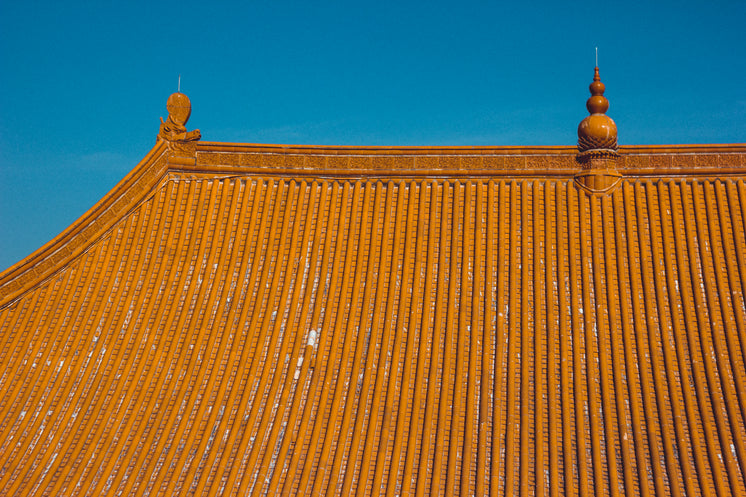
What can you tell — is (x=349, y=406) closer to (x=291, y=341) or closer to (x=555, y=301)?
(x=291, y=341)

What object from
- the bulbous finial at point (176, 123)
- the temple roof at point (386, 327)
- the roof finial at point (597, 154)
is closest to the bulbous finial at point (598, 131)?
the roof finial at point (597, 154)

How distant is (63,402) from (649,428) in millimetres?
7290

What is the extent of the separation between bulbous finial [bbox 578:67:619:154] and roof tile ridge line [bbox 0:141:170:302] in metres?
6.49

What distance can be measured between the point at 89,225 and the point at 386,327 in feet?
16.0

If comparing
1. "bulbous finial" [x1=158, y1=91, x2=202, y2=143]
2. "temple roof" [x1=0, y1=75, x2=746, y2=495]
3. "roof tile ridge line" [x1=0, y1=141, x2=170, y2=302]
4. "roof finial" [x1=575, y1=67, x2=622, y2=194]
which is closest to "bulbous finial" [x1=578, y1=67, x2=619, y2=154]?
"roof finial" [x1=575, y1=67, x2=622, y2=194]

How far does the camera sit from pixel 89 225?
1141 centimetres

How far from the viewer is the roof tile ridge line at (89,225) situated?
11.0m

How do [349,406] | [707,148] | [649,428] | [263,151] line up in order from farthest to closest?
[263,151], [707,148], [349,406], [649,428]

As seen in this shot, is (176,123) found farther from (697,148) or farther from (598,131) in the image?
(697,148)

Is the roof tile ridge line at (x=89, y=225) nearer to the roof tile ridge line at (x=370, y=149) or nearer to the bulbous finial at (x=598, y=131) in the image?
the roof tile ridge line at (x=370, y=149)

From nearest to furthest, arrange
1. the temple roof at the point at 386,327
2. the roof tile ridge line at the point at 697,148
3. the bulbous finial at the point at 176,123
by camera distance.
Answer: the temple roof at the point at 386,327 < the roof tile ridge line at the point at 697,148 < the bulbous finial at the point at 176,123

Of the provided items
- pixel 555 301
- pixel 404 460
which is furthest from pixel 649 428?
pixel 404 460

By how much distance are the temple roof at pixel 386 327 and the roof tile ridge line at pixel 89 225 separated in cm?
4

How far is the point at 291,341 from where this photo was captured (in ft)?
33.4
